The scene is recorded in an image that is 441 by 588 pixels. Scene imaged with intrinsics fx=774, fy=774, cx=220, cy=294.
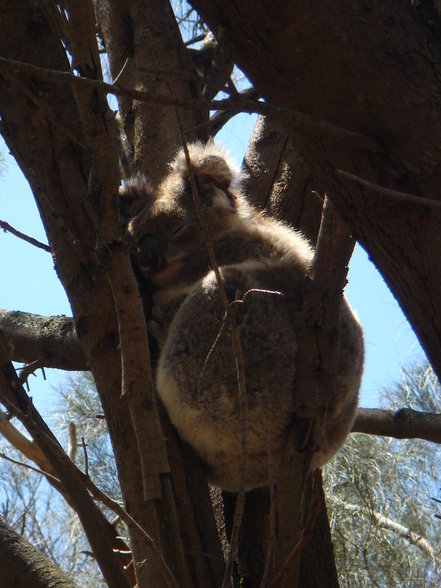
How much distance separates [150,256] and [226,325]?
614 mm

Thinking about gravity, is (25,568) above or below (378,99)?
below

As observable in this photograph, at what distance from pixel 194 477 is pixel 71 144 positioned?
1.02 meters

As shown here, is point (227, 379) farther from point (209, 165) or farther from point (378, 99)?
point (378, 99)

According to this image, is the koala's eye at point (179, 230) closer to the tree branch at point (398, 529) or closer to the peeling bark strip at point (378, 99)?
the peeling bark strip at point (378, 99)

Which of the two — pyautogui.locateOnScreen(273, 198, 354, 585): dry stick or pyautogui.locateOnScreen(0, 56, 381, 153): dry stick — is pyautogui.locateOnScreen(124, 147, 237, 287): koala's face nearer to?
pyautogui.locateOnScreen(273, 198, 354, 585): dry stick

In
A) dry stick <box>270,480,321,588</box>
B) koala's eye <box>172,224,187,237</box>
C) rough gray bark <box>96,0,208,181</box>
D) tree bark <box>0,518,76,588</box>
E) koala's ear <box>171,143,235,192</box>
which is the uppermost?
rough gray bark <box>96,0,208,181</box>

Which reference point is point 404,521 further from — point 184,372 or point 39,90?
point 39,90

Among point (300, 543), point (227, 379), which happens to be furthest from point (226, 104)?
point (227, 379)

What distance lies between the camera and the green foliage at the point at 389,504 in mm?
4016

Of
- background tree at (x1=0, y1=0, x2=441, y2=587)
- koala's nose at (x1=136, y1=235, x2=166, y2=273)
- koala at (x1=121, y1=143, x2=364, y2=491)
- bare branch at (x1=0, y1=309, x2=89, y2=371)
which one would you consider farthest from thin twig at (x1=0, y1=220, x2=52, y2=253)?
koala's nose at (x1=136, y1=235, x2=166, y2=273)

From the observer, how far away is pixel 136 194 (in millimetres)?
3311

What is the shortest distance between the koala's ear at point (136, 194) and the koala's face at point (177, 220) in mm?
18

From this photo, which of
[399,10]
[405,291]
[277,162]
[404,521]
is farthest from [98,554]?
[404,521]

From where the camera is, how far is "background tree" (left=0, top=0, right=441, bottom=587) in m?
1.35
